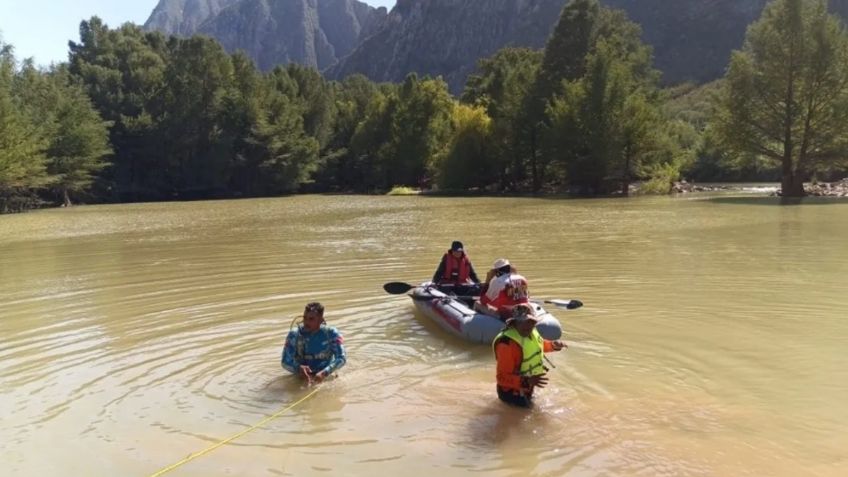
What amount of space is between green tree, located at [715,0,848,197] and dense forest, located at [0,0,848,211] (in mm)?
86

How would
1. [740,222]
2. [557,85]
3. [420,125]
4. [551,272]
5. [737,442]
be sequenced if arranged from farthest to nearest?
[420,125]
[557,85]
[740,222]
[551,272]
[737,442]

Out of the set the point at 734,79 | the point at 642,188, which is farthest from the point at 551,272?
the point at 642,188

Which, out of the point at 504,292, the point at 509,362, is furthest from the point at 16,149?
the point at 509,362

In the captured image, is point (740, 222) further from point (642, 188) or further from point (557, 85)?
point (557, 85)

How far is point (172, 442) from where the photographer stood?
646cm

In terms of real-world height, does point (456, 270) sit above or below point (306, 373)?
above

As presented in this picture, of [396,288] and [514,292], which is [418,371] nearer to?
[514,292]

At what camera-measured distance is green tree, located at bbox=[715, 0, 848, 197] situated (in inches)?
1574

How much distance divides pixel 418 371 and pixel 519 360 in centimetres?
193

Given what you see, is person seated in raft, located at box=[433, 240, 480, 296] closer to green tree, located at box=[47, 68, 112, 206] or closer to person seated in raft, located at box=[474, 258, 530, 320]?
person seated in raft, located at box=[474, 258, 530, 320]

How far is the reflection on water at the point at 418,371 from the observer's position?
6.04 m

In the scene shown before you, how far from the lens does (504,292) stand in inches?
371

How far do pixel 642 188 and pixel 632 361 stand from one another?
142ft

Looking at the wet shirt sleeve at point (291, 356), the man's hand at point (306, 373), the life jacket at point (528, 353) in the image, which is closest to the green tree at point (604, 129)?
the wet shirt sleeve at point (291, 356)
